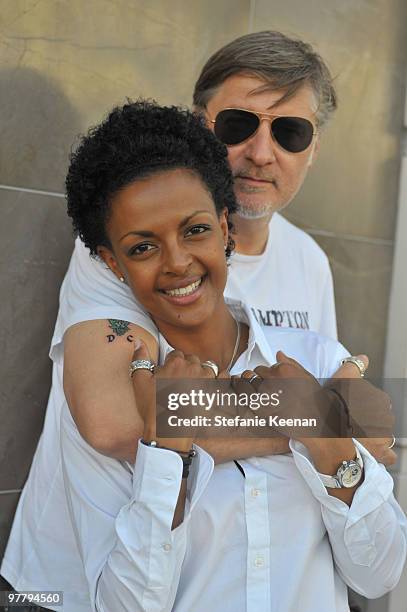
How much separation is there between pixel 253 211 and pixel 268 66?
1.21 feet

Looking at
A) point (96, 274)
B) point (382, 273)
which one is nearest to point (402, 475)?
point (382, 273)

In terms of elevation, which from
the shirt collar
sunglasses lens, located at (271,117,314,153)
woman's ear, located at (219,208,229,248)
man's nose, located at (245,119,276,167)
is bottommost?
the shirt collar

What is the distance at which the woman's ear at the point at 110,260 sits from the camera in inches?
64.4

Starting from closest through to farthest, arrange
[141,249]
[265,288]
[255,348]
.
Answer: [141,249] < [255,348] < [265,288]

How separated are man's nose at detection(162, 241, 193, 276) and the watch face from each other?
0.45 m

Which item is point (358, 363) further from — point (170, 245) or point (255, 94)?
point (255, 94)

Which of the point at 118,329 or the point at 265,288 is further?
the point at 265,288

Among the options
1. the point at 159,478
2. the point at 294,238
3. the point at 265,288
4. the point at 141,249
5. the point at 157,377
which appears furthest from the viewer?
the point at 294,238

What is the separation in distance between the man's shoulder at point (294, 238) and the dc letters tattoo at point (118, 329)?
859 millimetres

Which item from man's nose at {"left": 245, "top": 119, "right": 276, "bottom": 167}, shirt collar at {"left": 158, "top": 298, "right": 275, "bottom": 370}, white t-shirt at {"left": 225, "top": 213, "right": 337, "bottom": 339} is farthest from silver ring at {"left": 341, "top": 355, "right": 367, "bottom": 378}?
man's nose at {"left": 245, "top": 119, "right": 276, "bottom": 167}

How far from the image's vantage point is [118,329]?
5.22 feet

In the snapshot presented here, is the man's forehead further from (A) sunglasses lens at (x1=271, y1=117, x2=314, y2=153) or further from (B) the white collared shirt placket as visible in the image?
(B) the white collared shirt placket

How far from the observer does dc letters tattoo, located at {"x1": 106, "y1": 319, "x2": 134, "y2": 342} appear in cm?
158

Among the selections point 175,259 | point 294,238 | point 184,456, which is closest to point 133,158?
point 175,259
